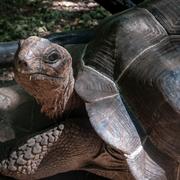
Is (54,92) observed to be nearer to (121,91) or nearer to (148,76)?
(121,91)

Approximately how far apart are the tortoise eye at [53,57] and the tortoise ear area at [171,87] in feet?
1.64

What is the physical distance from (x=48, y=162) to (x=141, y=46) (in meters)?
0.77

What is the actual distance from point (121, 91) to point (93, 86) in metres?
0.14

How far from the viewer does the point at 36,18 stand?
4.74 meters

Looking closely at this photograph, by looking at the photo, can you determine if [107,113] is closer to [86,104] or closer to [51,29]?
[86,104]

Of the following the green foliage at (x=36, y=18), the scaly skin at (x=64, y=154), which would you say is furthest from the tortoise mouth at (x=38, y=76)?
the green foliage at (x=36, y=18)

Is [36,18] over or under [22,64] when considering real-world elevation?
under

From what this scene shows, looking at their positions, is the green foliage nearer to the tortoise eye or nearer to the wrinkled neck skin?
the wrinkled neck skin

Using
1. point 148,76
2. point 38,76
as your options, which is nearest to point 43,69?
point 38,76

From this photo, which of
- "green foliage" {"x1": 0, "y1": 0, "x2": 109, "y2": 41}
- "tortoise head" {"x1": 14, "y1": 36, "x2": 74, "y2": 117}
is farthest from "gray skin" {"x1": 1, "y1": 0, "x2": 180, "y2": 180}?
"green foliage" {"x1": 0, "y1": 0, "x2": 109, "y2": 41}

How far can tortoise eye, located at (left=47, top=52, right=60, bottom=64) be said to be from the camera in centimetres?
242

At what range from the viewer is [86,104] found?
249cm

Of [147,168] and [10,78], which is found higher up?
[147,168]

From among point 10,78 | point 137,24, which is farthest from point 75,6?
point 137,24
